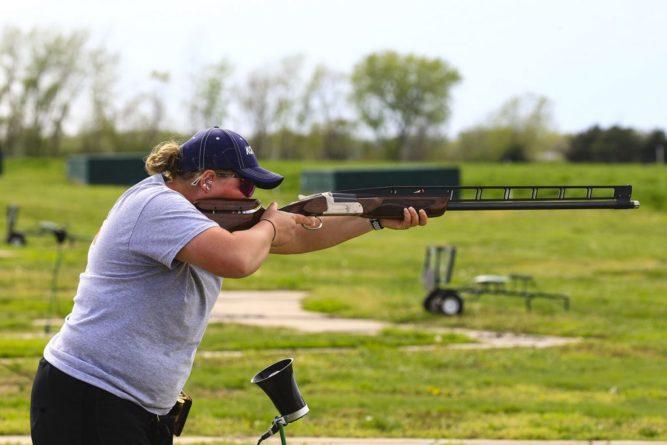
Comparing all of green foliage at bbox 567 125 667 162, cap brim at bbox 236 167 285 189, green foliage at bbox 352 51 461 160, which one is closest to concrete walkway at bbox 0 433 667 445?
cap brim at bbox 236 167 285 189

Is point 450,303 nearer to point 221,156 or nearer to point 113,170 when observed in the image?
point 221,156

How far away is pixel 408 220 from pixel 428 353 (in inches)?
295

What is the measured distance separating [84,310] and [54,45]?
7610cm

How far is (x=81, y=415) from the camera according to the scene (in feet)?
13.6

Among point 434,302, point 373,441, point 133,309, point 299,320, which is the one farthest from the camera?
point 434,302

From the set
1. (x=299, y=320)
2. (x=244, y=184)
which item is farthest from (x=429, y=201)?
(x=299, y=320)

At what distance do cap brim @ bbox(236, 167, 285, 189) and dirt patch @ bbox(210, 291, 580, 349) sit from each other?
29.2 ft

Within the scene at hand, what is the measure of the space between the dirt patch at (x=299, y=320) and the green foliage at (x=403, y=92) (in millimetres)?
62872

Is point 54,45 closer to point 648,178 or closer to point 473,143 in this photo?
point 473,143

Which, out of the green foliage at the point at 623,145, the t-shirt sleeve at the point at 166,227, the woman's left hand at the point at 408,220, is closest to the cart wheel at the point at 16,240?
the woman's left hand at the point at 408,220

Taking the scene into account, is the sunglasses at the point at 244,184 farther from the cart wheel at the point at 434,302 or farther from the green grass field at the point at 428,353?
the cart wheel at the point at 434,302

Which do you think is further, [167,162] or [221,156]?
[167,162]

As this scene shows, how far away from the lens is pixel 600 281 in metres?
21.2

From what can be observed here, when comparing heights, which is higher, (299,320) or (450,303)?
(450,303)
